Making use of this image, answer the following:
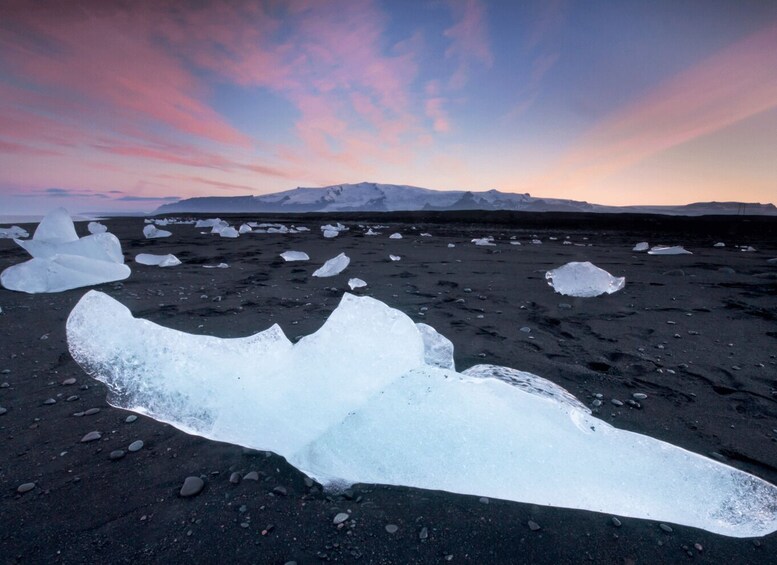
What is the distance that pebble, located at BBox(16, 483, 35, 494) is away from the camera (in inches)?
56.2

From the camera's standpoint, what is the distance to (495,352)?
2.70 metres

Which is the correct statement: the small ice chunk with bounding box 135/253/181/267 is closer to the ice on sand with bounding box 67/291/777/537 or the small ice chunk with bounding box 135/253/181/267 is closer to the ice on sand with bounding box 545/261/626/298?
the ice on sand with bounding box 67/291/777/537

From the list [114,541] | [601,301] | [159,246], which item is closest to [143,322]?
[114,541]

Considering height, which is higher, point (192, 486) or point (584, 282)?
point (584, 282)

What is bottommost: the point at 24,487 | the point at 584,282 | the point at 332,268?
the point at 24,487

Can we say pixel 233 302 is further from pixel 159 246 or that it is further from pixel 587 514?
pixel 159 246

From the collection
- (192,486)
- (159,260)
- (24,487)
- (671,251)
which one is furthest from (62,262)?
(671,251)

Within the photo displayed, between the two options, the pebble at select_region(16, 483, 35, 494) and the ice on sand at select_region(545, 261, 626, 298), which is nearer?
the pebble at select_region(16, 483, 35, 494)

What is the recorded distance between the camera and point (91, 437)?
1.74 m

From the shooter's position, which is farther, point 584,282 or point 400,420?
point 584,282

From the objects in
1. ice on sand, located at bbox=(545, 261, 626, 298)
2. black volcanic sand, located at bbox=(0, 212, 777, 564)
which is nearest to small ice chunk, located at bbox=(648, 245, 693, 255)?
black volcanic sand, located at bbox=(0, 212, 777, 564)

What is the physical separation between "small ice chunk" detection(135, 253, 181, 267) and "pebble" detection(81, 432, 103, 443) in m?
4.58

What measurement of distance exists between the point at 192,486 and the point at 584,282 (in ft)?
13.7

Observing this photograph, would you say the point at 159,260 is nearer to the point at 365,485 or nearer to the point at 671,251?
the point at 365,485
